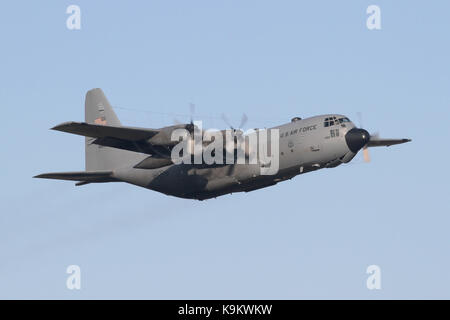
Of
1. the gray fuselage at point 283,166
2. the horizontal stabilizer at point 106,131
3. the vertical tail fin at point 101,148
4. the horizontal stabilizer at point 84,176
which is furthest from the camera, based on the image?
the vertical tail fin at point 101,148

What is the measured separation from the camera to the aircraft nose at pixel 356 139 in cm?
3362

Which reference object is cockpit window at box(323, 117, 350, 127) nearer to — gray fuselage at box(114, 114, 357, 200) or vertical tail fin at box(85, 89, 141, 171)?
gray fuselage at box(114, 114, 357, 200)

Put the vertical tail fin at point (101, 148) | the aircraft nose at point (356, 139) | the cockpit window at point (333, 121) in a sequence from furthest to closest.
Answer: the vertical tail fin at point (101, 148)
the cockpit window at point (333, 121)
the aircraft nose at point (356, 139)

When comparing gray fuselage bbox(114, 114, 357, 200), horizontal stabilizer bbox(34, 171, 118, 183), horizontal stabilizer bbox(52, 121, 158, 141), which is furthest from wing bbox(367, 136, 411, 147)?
horizontal stabilizer bbox(34, 171, 118, 183)

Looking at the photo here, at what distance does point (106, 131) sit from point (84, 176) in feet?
14.5

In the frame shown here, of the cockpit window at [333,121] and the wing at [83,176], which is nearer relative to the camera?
the cockpit window at [333,121]

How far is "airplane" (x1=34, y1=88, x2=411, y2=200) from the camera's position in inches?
1335

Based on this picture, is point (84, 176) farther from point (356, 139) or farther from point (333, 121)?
point (356, 139)

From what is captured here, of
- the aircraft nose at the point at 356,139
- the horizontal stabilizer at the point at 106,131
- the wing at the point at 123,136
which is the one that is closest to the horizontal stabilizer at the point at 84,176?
the wing at the point at 123,136

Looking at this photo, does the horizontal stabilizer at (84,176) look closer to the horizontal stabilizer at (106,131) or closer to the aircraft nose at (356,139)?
the horizontal stabilizer at (106,131)

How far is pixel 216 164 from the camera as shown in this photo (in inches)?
1394

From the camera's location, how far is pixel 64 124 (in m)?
32.3
